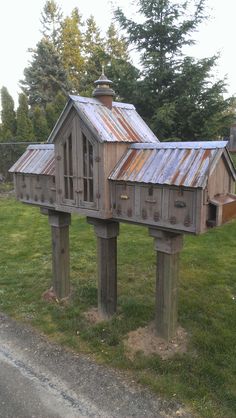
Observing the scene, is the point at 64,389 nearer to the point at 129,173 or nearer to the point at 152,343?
the point at 152,343

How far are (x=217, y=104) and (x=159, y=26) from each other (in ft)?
11.4

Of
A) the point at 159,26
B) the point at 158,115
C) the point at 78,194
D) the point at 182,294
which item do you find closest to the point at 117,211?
the point at 78,194

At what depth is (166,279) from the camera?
4691 mm

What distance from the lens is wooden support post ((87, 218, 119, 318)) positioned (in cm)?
514

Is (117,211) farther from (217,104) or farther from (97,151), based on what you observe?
(217,104)

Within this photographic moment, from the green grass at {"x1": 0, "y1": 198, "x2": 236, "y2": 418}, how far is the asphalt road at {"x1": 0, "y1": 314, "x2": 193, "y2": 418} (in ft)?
0.65

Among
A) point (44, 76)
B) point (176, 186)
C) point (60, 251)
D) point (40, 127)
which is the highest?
point (44, 76)

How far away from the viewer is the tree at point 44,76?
1096 inches

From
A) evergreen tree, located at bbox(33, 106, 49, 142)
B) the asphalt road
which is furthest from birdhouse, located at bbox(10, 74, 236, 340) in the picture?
evergreen tree, located at bbox(33, 106, 49, 142)

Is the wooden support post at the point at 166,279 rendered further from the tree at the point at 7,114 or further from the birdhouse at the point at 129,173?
the tree at the point at 7,114

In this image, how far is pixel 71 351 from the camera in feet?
16.0

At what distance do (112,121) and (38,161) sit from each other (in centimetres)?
174

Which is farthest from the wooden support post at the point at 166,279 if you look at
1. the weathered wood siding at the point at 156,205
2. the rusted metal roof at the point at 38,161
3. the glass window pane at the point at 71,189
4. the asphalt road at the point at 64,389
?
the rusted metal roof at the point at 38,161

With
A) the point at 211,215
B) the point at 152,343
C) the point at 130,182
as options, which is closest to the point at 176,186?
the point at 211,215
